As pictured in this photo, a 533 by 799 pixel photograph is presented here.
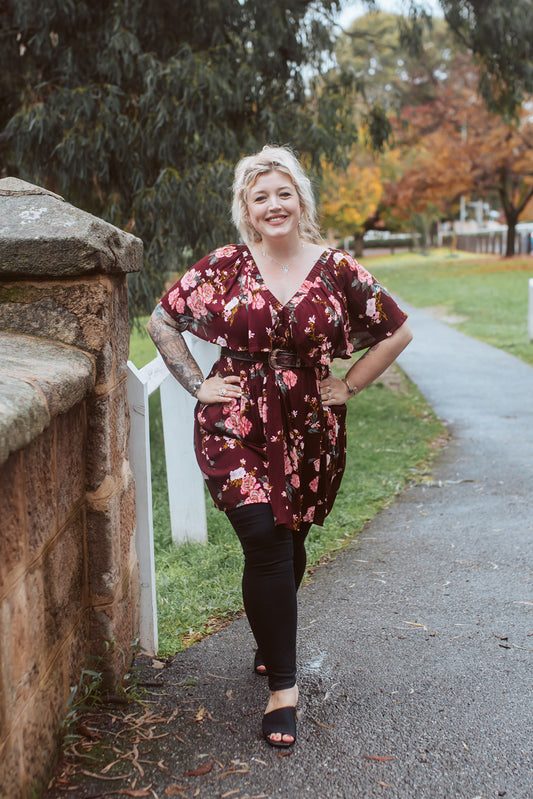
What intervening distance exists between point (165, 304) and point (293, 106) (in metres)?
5.76

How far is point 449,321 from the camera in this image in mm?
19422

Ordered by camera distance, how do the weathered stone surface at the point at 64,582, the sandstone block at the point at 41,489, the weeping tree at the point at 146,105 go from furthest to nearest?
the weeping tree at the point at 146,105 < the weathered stone surface at the point at 64,582 < the sandstone block at the point at 41,489

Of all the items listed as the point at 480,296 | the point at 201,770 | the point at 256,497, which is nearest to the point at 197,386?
the point at 256,497

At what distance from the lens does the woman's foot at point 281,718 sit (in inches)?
112

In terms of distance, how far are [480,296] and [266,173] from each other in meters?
22.3

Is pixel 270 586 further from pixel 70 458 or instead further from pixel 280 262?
pixel 280 262

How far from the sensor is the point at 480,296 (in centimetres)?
2462

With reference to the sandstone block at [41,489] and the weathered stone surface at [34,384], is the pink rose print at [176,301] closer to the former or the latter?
the weathered stone surface at [34,384]

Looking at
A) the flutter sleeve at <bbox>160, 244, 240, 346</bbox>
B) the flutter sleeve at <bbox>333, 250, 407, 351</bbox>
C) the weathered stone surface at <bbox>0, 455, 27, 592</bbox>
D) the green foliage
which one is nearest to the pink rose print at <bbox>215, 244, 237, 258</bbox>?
the flutter sleeve at <bbox>160, 244, 240, 346</bbox>

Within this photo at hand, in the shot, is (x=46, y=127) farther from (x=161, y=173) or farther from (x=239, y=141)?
(x=239, y=141)

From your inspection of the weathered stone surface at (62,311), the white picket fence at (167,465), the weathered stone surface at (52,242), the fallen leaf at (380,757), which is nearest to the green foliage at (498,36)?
the white picket fence at (167,465)

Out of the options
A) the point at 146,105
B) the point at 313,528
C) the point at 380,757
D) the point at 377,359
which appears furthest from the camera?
the point at 146,105

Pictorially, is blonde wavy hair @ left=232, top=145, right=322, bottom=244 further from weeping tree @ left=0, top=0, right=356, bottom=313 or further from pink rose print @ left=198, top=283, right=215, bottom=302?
weeping tree @ left=0, top=0, right=356, bottom=313

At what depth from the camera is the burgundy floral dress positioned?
298 cm
